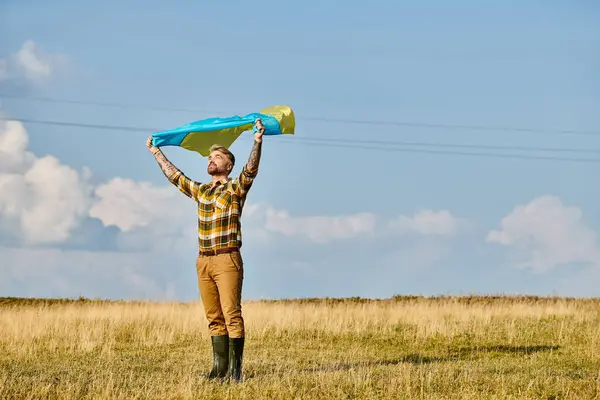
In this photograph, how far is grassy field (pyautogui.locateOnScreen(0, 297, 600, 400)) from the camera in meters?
10.7

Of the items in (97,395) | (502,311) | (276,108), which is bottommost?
(97,395)

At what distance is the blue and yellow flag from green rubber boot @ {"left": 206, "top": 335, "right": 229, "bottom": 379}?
113 inches

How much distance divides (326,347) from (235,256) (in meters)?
6.95

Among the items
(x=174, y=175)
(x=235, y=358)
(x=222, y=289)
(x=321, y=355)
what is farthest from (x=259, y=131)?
(x=321, y=355)

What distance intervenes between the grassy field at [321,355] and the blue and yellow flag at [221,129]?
3.33 meters

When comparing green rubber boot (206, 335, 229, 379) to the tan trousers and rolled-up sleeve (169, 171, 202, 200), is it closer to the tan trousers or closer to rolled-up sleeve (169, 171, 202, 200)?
the tan trousers

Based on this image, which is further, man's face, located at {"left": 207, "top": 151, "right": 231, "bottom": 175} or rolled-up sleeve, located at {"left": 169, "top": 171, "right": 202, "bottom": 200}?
rolled-up sleeve, located at {"left": 169, "top": 171, "right": 202, "bottom": 200}

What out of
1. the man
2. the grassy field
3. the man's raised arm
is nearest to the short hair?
the man

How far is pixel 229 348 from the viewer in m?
11.5

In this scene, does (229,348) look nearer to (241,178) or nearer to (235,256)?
(235,256)

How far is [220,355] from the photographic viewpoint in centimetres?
1164

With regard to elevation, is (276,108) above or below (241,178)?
above

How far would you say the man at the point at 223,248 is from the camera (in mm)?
11055

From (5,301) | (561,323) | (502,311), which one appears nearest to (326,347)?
(561,323)
